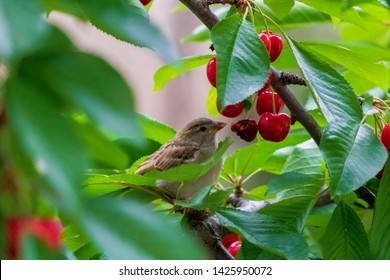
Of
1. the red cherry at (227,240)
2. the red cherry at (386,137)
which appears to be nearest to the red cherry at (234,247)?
the red cherry at (227,240)

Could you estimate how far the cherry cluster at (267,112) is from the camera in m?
0.95

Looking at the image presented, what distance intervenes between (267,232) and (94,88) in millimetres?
545

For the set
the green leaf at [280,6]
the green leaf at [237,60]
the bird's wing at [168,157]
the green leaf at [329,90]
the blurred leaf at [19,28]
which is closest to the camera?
the blurred leaf at [19,28]

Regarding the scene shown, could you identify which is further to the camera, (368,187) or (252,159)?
(252,159)

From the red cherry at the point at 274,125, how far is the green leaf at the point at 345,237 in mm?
128

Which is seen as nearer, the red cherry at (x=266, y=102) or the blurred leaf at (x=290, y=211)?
the blurred leaf at (x=290, y=211)

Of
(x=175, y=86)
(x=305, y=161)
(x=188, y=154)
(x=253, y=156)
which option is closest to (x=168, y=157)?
(x=188, y=154)

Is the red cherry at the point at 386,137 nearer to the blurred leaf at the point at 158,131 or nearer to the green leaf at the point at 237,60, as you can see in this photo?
the green leaf at the point at 237,60

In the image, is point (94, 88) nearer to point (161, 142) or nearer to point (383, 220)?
point (383, 220)

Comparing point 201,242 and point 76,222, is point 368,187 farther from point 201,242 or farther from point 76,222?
point 76,222

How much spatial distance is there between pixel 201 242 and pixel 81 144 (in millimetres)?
668

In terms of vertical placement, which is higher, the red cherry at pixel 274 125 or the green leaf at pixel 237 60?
the green leaf at pixel 237 60

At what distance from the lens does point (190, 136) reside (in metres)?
1.82

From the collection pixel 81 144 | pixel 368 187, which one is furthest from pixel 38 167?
pixel 368 187
